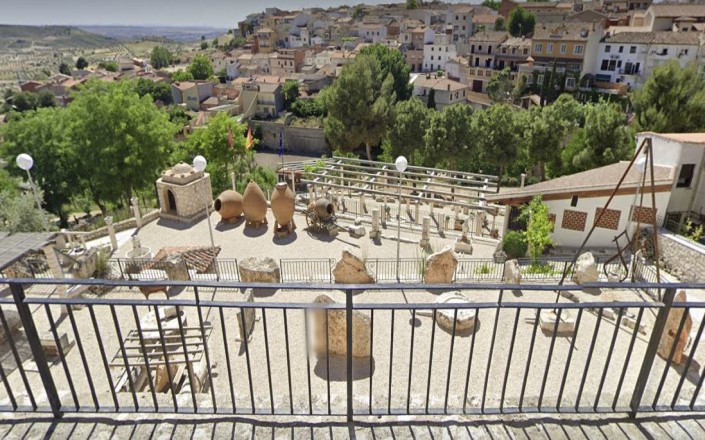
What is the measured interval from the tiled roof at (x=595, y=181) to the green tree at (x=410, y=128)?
45.5 feet

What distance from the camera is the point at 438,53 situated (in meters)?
70.3

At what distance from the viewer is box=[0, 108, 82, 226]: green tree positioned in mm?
25797

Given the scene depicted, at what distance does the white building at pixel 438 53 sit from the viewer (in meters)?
69.4

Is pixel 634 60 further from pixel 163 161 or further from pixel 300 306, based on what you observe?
pixel 300 306

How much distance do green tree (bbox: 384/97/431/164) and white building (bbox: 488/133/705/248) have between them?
1504cm

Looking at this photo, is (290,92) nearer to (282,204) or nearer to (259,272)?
(282,204)

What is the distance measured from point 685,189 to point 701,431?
16.5 m

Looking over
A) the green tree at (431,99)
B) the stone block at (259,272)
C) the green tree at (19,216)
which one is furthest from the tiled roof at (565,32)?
the green tree at (19,216)

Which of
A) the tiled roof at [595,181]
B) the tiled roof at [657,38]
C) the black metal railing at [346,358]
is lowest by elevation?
the black metal railing at [346,358]

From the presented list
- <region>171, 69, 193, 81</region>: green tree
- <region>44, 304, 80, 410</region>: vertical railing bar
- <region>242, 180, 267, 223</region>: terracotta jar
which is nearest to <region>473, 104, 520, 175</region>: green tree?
<region>242, 180, 267, 223</region>: terracotta jar

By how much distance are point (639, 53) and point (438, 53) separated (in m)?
31.5

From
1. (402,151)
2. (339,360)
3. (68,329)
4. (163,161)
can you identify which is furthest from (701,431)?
(402,151)

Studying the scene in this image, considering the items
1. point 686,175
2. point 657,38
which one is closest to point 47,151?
point 686,175

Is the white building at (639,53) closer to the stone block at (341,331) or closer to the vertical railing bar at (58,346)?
the stone block at (341,331)
